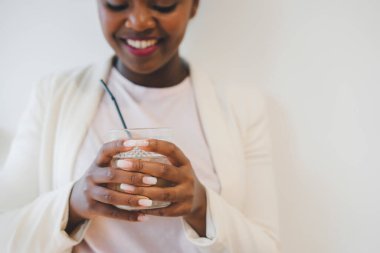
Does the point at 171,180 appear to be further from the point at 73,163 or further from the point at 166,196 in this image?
the point at 73,163

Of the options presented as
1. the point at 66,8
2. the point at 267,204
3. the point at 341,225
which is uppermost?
the point at 66,8

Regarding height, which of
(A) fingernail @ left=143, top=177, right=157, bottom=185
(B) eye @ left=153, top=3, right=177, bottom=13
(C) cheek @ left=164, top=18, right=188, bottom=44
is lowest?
(A) fingernail @ left=143, top=177, right=157, bottom=185

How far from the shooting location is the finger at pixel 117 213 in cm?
65

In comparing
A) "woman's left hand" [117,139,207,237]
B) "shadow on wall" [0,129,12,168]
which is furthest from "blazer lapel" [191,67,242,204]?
"shadow on wall" [0,129,12,168]

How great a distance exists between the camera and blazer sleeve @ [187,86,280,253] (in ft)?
2.44

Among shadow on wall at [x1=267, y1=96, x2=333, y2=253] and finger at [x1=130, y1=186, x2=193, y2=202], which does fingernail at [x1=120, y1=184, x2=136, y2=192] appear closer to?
finger at [x1=130, y1=186, x2=193, y2=202]

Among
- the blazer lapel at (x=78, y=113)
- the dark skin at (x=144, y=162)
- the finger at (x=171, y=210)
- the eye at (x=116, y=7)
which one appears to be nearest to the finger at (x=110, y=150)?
the dark skin at (x=144, y=162)

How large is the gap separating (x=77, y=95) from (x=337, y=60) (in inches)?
25.8

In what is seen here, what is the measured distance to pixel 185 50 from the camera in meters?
1.14

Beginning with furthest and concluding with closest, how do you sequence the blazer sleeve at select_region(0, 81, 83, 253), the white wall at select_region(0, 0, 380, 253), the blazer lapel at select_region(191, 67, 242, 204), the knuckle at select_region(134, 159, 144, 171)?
the white wall at select_region(0, 0, 380, 253) < the blazer lapel at select_region(191, 67, 242, 204) < the blazer sleeve at select_region(0, 81, 83, 253) < the knuckle at select_region(134, 159, 144, 171)

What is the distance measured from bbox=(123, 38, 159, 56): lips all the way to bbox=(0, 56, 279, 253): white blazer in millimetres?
145

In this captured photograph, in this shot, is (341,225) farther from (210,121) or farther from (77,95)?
(77,95)

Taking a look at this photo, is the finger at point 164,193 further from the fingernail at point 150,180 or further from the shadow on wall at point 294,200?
the shadow on wall at point 294,200

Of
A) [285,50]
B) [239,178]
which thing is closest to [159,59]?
[239,178]
